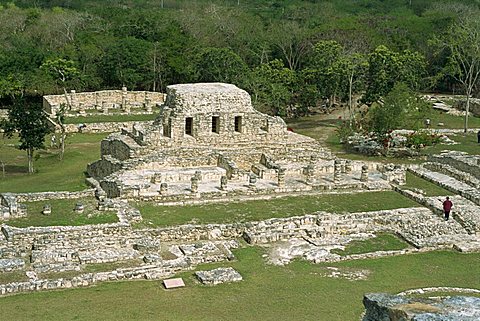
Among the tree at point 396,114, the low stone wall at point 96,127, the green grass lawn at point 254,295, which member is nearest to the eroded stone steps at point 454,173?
the tree at point 396,114

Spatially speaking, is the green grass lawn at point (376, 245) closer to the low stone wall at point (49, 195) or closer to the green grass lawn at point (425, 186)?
the green grass lawn at point (425, 186)

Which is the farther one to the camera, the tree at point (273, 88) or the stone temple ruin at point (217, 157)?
the tree at point (273, 88)

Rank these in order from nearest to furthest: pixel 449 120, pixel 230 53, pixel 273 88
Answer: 1. pixel 273 88
2. pixel 449 120
3. pixel 230 53

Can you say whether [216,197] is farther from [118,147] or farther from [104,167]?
[104,167]

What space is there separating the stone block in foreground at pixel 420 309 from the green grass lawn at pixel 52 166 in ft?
77.2

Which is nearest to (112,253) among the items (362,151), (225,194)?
(225,194)

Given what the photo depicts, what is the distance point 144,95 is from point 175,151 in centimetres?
2867

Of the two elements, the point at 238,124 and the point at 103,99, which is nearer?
the point at 238,124

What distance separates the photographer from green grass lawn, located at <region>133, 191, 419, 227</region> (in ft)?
89.1

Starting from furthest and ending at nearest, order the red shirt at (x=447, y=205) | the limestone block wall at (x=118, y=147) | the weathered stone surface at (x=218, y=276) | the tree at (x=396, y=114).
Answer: the tree at (x=396, y=114) < the limestone block wall at (x=118, y=147) < the red shirt at (x=447, y=205) < the weathered stone surface at (x=218, y=276)

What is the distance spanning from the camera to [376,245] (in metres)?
26.2

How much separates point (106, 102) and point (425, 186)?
33267 millimetres

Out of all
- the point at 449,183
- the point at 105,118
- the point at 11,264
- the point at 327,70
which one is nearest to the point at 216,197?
the point at 11,264

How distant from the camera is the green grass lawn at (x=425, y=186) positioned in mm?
31703
